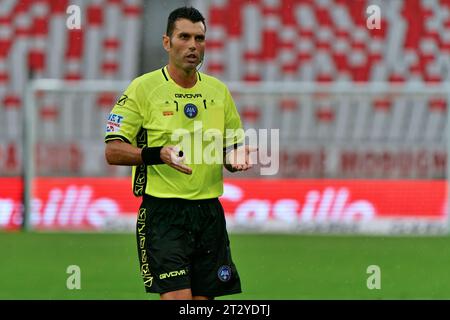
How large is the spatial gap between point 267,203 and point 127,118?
28.8ft

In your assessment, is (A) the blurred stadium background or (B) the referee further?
(A) the blurred stadium background

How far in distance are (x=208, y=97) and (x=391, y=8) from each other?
12492 mm

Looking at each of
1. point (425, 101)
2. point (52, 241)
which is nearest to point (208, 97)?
point (52, 241)

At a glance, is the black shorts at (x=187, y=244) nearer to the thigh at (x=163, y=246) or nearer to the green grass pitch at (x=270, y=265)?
the thigh at (x=163, y=246)

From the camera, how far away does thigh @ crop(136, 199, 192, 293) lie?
505 centimetres

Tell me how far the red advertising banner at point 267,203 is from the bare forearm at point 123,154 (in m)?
8.61

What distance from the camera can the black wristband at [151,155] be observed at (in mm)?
4930

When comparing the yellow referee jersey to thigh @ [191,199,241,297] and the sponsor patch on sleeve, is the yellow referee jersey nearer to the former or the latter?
the sponsor patch on sleeve

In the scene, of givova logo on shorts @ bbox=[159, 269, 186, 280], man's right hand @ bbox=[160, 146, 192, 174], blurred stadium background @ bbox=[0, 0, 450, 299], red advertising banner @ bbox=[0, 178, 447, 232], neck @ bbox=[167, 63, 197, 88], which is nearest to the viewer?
man's right hand @ bbox=[160, 146, 192, 174]

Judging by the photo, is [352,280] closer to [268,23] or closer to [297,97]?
[297,97]

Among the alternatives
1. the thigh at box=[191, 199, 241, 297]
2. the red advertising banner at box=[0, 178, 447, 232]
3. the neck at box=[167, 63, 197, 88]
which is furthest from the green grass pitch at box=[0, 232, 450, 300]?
the neck at box=[167, 63, 197, 88]

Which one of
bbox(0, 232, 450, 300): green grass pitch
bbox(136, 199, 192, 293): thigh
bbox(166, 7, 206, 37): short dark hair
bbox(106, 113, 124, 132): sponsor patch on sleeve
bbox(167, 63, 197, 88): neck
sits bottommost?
bbox(0, 232, 450, 300): green grass pitch

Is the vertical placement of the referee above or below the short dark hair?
below

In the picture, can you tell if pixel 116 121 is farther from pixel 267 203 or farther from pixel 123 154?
pixel 267 203
